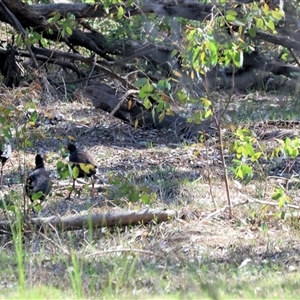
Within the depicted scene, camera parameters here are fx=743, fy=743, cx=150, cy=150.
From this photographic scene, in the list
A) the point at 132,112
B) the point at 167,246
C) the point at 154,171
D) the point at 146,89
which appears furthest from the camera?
the point at 132,112

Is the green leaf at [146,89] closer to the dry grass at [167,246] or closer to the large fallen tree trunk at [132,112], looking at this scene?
the dry grass at [167,246]

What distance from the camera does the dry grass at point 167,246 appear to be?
5.01 metres

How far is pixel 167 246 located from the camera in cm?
624

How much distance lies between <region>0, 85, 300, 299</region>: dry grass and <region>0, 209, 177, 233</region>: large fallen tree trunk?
0.07m

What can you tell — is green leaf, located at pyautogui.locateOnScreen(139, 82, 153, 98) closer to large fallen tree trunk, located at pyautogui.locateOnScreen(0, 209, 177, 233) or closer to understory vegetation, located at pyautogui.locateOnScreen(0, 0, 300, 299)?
understory vegetation, located at pyautogui.locateOnScreen(0, 0, 300, 299)

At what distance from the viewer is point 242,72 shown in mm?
14281

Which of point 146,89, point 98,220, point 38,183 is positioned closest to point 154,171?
point 38,183

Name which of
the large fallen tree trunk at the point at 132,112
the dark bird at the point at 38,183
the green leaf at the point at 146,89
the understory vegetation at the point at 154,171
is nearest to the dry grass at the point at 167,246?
the understory vegetation at the point at 154,171

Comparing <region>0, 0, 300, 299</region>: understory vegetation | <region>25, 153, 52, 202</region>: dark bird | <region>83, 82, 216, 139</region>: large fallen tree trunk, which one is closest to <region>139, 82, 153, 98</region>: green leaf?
<region>0, 0, 300, 299</region>: understory vegetation

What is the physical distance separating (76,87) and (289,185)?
19.1ft

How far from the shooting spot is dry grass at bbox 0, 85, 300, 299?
16.4ft

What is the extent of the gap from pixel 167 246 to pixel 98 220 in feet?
2.15

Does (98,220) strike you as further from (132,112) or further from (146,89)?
(132,112)

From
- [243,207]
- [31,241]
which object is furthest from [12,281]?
[243,207]
